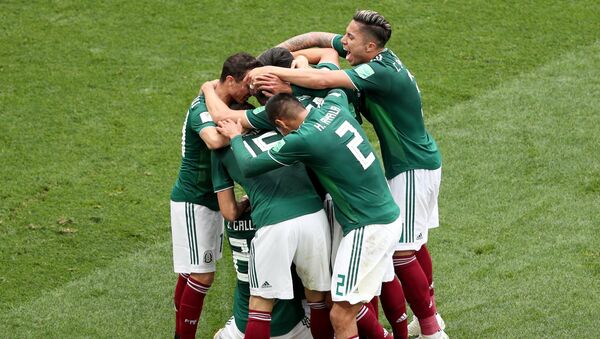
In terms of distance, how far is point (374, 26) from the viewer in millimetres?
7055

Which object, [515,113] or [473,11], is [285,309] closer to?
[515,113]

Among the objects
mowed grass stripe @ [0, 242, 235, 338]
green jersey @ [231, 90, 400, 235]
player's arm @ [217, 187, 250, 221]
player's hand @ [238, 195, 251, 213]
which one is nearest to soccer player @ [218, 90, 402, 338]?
green jersey @ [231, 90, 400, 235]

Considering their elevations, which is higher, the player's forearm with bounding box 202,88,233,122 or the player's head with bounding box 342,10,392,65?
the player's head with bounding box 342,10,392,65

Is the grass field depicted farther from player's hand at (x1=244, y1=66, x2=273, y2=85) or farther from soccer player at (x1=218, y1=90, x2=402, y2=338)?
player's hand at (x1=244, y1=66, x2=273, y2=85)

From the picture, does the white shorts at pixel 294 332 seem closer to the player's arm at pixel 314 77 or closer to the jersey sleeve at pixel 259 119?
the jersey sleeve at pixel 259 119

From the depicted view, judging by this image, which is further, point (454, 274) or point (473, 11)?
point (473, 11)

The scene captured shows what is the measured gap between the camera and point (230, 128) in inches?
271

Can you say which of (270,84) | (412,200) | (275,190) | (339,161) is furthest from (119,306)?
(339,161)

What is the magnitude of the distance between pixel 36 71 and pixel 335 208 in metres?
6.27

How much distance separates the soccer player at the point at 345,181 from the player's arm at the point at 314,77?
0.22m

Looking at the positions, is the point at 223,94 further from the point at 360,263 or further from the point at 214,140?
the point at 360,263

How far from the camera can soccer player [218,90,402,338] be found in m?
6.49

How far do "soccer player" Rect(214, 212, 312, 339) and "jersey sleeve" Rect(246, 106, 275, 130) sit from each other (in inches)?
24.7

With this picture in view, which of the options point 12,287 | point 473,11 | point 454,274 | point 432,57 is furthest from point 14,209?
point 473,11
